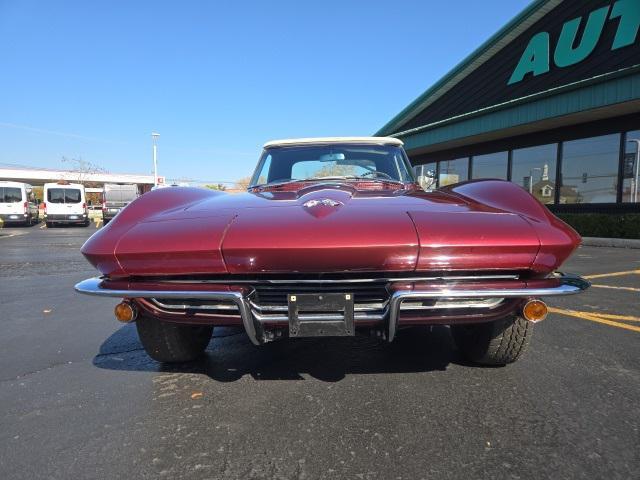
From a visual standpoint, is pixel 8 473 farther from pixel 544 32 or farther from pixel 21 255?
pixel 544 32

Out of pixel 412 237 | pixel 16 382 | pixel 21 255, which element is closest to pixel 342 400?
pixel 412 237

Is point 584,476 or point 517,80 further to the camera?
point 517,80

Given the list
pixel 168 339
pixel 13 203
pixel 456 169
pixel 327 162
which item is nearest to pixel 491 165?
pixel 456 169

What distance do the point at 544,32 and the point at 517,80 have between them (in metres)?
1.42

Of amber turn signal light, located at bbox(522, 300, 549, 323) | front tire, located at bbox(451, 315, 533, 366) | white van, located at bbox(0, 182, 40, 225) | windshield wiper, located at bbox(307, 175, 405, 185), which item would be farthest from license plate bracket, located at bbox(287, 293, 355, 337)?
white van, located at bbox(0, 182, 40, 225)

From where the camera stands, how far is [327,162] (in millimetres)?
3803

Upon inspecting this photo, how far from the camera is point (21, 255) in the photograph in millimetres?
8883

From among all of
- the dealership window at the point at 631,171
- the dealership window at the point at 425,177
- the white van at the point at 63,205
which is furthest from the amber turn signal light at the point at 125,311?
the white van at the point at 63,205

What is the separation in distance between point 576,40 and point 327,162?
11.5 metres

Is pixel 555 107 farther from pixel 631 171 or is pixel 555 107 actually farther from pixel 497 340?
pixel 497 340

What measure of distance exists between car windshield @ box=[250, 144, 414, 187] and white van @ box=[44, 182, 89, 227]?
64.8 feet

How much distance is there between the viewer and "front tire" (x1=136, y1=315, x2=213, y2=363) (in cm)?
240

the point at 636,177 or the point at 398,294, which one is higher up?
the point at 636,177

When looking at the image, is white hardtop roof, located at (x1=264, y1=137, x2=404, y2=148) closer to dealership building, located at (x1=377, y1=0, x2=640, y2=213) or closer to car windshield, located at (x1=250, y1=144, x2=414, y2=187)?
car windshield, located at (x1=250, y1=144, x2=414, y2=187)
